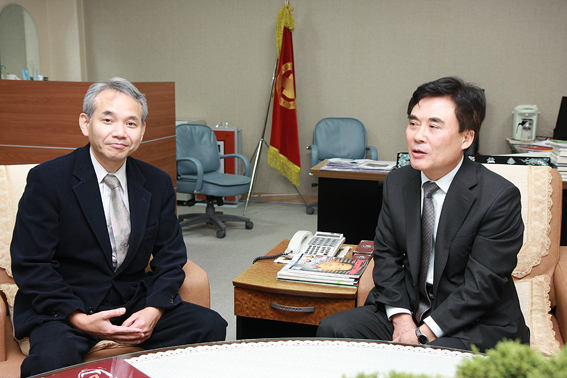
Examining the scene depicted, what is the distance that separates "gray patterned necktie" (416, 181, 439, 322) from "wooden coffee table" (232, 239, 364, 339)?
25cm

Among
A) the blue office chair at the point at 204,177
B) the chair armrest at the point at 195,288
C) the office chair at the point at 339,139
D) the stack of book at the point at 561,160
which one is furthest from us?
the office chair at the point at 339,139

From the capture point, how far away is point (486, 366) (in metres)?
0.63

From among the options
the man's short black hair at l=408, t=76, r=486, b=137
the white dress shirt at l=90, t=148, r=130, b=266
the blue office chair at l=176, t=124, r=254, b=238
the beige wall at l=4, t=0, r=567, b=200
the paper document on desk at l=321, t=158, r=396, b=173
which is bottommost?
the blue office chair at l=176, t=124, r=254, b=238

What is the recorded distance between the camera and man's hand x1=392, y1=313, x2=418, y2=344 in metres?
1.58

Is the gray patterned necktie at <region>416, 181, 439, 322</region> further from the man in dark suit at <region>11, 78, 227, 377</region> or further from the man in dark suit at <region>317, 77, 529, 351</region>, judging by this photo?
the man in dark suit at <region>11, 78, 227, 377</region>

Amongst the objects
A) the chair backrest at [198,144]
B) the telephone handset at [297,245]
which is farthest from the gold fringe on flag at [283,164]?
the telephone handset at [297,245]

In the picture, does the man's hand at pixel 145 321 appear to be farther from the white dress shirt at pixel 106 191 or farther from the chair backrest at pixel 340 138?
the chair backrest at pixel 340 138

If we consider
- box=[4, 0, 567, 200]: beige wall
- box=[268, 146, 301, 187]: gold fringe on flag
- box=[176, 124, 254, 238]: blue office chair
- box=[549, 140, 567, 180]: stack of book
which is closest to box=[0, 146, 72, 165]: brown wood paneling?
box=[176, 124, 254, 238]: blue office chair

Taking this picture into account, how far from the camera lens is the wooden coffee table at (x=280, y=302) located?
1830mm

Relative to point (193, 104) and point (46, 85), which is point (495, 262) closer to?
point (46, 85)

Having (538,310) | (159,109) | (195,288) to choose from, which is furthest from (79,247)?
(159,109)

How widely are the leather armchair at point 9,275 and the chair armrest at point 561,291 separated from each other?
1257 millimetres

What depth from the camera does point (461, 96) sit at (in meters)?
1.59

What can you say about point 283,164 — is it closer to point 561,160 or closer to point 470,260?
point 561,160
